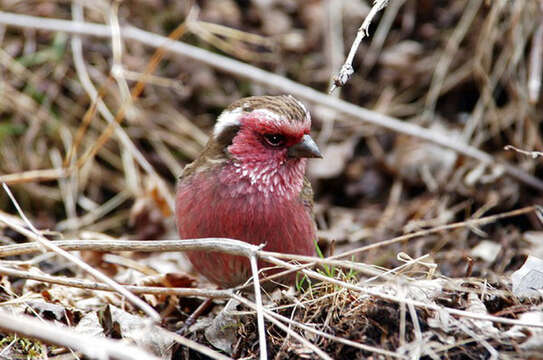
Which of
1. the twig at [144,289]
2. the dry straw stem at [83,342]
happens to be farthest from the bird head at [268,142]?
the dry straw stem at [83,342]

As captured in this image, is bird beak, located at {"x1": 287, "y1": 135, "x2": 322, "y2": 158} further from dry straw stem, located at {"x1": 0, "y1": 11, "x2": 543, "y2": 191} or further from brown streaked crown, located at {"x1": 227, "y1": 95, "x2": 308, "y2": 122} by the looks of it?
dry straw stem, located at {"x1": 0, "y1": 11, "x2": 543, "y2": 191}

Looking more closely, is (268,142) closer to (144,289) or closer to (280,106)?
(280,106)

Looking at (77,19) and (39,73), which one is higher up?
(77,19)

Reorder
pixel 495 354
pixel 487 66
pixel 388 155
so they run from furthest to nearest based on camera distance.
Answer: pixel 388 155, pixel 487 66, pixel 495 354

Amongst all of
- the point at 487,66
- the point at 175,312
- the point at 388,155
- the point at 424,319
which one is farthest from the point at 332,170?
the point at 424,319

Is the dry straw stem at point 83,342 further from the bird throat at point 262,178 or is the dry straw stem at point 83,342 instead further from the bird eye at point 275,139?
the bird eye at point 275,139

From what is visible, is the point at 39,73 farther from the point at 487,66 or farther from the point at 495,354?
the point at 495,354

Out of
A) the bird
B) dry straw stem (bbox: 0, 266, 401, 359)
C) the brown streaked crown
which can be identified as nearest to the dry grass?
the bird
